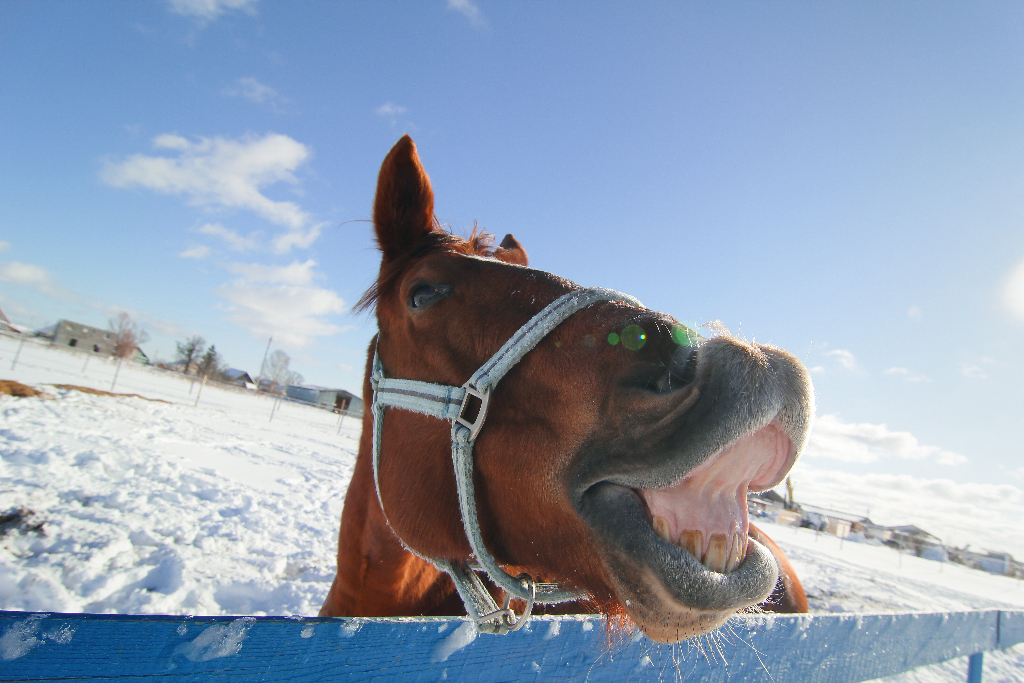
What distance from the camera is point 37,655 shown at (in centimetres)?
75

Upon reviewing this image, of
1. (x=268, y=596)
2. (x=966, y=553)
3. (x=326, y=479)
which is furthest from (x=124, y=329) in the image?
(x=966, y=553)

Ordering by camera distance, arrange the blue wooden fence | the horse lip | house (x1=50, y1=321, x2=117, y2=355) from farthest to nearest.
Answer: house (x1=50, y1=321, x2=117, y2=355) < the horse lip < the blue wooden fence

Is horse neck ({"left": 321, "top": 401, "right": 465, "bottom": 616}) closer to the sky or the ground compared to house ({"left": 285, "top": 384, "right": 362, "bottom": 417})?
closer to the sky

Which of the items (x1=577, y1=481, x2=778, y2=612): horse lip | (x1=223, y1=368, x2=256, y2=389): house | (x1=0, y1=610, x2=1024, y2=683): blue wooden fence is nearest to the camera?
(x1=0, y1=610, x2=1024, y2=683): blue wooden fence

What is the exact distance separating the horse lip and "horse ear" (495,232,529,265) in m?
1.50

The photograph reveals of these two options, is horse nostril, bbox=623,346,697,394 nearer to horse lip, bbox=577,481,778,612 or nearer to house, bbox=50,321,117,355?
horse lip, bbox=577,481,778,612

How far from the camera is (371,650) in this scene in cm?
111

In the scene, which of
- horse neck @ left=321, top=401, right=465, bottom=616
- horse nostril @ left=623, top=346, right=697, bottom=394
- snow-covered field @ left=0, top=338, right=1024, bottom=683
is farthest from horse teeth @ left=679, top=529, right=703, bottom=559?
snow-covered field @ left=0, top=338, right=1024, bottom=683

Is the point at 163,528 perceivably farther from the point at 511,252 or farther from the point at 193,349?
the point at 193,349

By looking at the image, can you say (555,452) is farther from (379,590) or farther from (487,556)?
(379,590)

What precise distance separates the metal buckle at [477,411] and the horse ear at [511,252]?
3.51 ft

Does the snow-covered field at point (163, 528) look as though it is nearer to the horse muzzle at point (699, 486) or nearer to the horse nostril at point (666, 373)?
the horse muzzle at point (699, 486)

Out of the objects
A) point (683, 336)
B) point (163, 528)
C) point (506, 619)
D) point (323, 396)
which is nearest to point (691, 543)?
point (683, 336)

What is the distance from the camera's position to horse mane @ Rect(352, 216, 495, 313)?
78.7 inches
